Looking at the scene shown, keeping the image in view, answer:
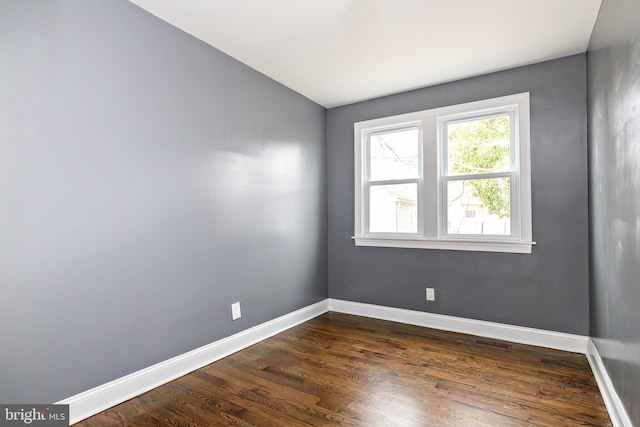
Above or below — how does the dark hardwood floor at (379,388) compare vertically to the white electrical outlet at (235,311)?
below

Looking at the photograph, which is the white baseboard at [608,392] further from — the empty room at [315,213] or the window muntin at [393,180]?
the window muntin at [393,180]

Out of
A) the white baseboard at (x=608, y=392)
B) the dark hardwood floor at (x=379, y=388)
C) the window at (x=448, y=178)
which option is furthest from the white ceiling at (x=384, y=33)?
the dark hardwood floor at (x=379, y=388)

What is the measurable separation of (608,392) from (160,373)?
110 inches

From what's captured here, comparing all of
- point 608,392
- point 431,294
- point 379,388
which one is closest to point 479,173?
point 431,294

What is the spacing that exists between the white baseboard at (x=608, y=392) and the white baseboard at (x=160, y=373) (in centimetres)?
248

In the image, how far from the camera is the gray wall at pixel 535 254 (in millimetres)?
2793

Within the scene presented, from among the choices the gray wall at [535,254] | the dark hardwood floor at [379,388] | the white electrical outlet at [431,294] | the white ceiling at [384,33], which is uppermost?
the white ceiling at [384,33]

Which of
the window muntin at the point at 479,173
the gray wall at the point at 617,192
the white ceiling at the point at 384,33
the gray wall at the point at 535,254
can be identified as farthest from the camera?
the window muntin at the point at 479,173

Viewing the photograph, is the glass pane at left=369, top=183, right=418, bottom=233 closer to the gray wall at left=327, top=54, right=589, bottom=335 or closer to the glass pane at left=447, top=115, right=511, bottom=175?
the gray wall at left=327, top=54, right=589, bottom=335

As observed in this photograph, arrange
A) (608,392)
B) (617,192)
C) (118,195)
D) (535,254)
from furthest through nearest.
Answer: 1. (535,254)
2. (118,195)
3. (608,392)
4. (617,192)

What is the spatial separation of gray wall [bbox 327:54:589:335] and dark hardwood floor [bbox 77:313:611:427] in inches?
14.1

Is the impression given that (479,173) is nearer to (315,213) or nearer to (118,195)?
(315,213)

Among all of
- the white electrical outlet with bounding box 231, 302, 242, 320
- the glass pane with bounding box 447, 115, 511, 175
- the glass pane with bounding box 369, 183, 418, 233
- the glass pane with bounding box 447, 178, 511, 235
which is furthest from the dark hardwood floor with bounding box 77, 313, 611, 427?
the glass pane with bounding box 447, 115, 511, 175

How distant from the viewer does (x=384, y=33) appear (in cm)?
250
